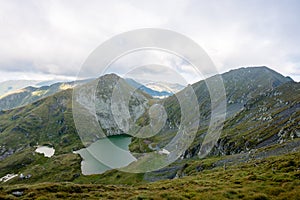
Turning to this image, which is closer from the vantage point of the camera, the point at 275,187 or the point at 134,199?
the point at 134,199

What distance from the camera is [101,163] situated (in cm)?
17962

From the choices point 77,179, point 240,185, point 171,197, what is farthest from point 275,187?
point 77,179

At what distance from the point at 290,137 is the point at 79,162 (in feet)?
503

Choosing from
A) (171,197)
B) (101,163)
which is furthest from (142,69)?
(101,163)

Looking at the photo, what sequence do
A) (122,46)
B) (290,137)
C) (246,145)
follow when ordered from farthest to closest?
(246,145) < (290,137) < (122,46)

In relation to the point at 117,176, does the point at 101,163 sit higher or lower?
higher

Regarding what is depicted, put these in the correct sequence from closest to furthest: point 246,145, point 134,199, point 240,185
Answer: point 134,199 → point 240,185 → point 246,145

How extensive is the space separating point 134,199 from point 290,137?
79576 mm

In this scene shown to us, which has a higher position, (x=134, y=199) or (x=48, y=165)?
(x=48, y=165)

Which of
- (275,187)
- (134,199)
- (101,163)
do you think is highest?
(101,163)

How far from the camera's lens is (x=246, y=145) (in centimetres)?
10644

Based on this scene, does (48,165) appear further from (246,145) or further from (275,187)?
(275,187)

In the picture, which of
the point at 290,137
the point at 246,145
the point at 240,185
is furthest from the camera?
the point at 246,145

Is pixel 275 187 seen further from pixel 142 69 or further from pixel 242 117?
pixel 242 117
